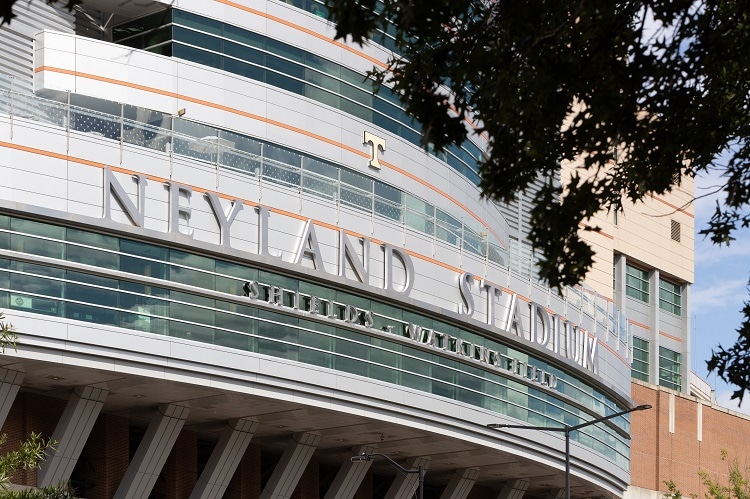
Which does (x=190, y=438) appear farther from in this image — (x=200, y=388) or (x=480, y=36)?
(x=480, y=36)

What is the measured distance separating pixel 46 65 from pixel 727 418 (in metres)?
51.3

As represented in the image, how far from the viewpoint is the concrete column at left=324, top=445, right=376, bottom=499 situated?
54.9 metres

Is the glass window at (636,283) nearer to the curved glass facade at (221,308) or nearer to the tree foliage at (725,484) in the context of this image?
the tree foliage at (725,484)

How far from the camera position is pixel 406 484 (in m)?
57.7

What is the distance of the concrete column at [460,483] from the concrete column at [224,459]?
41.9 feet

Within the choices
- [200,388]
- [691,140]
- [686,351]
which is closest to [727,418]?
[686,351]

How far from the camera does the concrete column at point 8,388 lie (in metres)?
41.8

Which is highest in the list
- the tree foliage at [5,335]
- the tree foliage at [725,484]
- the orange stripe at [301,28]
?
the orange stripe at [301,28]

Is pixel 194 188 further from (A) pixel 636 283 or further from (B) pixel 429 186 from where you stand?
(A) pixel 636 283

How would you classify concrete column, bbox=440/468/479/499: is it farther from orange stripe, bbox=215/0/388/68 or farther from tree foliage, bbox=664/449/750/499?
orange stripe, bbox=215/0/388/68

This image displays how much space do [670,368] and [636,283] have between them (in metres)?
5.31

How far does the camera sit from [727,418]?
8394 centimetres

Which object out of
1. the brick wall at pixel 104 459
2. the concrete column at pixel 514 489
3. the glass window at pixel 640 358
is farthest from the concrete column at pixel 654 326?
the brick wall at pixel 104 459

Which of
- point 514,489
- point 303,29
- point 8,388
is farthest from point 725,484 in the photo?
point 8,388
